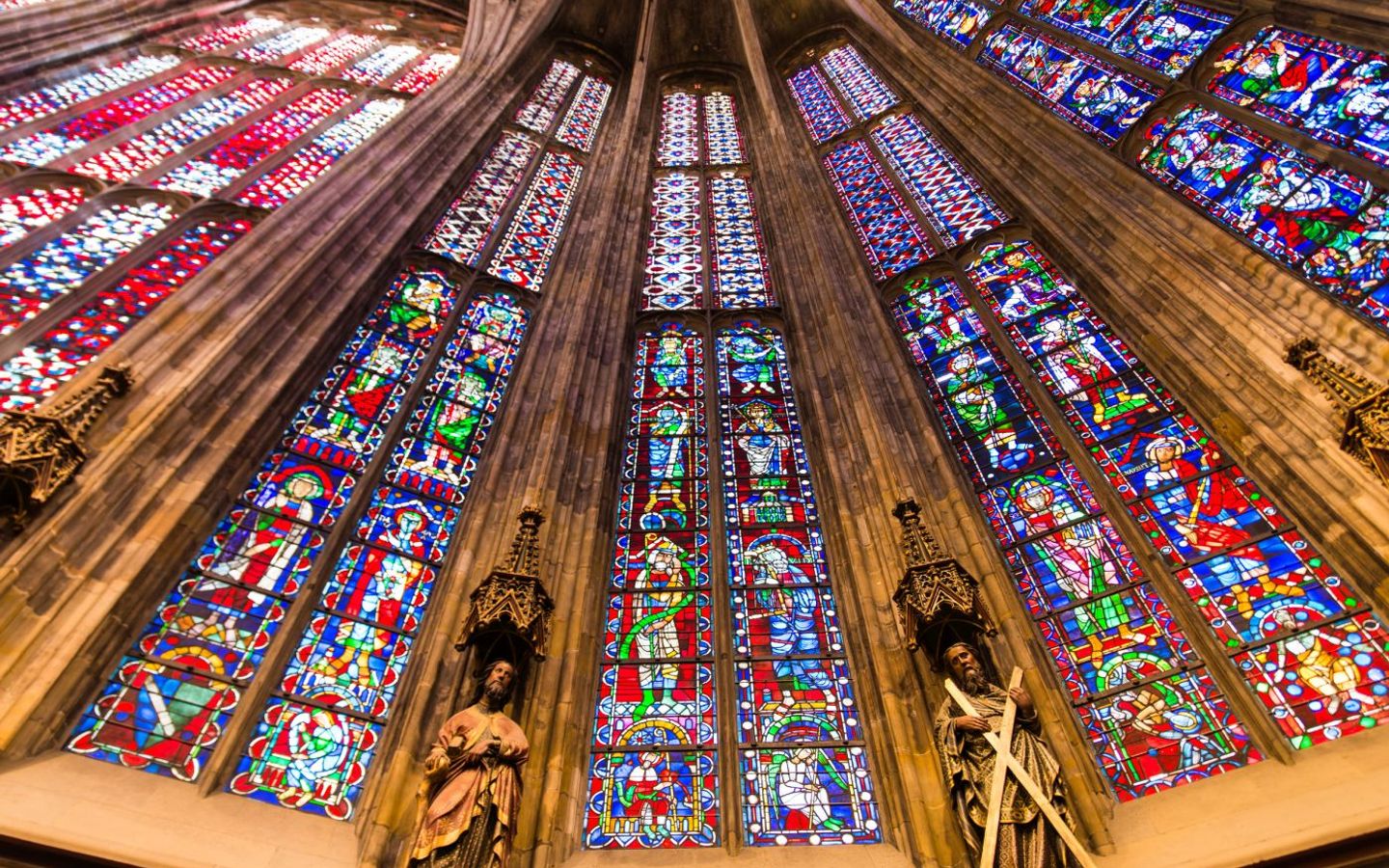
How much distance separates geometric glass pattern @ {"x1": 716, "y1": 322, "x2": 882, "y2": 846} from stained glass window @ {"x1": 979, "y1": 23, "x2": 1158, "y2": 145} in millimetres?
5518

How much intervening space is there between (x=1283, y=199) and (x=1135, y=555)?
430cm

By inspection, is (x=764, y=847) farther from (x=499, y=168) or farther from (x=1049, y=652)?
(x=499, y=168)

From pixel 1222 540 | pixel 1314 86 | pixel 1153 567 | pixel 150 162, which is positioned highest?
pixel 150 162

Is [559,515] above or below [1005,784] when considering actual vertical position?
above

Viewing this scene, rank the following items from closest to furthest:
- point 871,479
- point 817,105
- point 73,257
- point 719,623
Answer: point 719,623 < point 871,479 < point 73,257 < point 817,105

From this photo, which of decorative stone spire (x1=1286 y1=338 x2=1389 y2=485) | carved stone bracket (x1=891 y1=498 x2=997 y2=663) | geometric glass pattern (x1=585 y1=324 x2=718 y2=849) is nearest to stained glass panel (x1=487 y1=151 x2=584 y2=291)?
geometric glass pattern (x1=585 y1=324 x2=718 y2=849)

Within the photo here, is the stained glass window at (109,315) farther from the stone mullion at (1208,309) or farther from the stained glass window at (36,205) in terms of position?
the stone mullion at (1208,309)

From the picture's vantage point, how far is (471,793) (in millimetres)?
5176

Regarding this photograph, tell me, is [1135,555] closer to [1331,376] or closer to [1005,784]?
[1331,376]

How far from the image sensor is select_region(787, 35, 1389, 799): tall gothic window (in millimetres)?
6059

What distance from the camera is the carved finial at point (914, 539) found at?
6.57 m

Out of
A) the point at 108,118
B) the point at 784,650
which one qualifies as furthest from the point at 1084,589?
the point at 108,118

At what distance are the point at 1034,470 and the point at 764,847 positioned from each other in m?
4.15

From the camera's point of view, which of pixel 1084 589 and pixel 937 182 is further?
pixel 937 182
